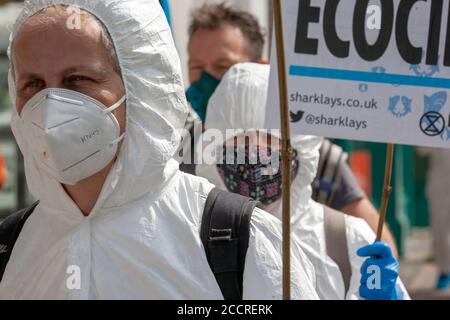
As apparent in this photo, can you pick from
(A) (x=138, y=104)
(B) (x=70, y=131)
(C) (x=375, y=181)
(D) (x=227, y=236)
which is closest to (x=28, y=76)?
(B) (x=70, y=131)

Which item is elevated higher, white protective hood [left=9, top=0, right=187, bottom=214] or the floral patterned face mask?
white protective hood [left=9, top=0, right=187, bottom=214]

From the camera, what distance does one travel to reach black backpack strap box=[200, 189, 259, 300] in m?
2.77

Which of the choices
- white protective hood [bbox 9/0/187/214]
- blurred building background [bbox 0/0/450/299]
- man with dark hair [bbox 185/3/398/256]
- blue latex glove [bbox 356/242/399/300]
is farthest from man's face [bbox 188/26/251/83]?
blurred building background [bbox 0/0/450/299]

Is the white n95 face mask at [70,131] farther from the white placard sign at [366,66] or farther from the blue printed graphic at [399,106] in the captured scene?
the blue printed graphic at [399,106]

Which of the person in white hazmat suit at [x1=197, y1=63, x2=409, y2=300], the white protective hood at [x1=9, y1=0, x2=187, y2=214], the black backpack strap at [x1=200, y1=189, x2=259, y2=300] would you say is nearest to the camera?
the black backpack strap at [x1=200, y1=189, x2=259, y2=300]

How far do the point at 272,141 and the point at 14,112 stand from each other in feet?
4.18

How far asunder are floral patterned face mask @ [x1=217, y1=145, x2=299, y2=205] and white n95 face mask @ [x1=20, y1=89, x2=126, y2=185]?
1.12 meters

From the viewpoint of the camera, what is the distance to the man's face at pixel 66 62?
2.82 meters

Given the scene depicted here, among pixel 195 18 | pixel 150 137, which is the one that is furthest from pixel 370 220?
pixel 150 137

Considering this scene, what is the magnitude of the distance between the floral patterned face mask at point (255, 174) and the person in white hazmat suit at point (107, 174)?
0.94m

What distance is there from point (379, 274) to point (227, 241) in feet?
2.24

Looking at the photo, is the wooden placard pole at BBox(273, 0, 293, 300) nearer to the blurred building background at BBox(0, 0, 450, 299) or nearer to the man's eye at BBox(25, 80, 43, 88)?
the man's eye at BBox(25, 80, 43, 88)

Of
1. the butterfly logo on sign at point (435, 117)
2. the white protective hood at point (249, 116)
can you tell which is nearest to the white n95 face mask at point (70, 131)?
the butterfly logo on sign at point (435, 117)
